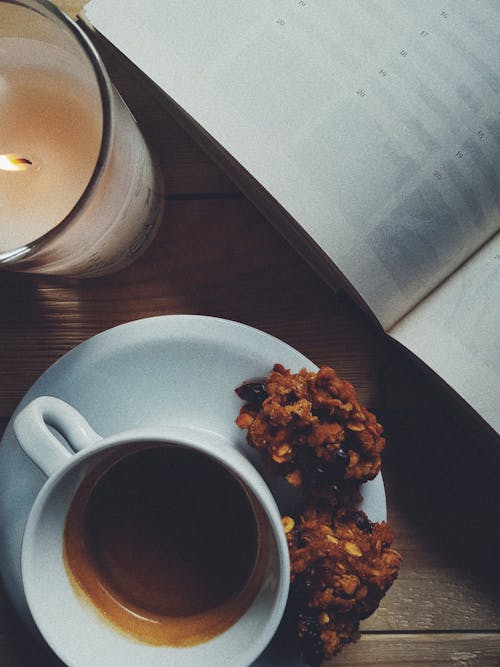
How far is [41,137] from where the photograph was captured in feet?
1.80

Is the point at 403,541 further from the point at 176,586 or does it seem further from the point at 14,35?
the point at 14,35

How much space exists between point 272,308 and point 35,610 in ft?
1.15

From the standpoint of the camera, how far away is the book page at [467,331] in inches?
23.1

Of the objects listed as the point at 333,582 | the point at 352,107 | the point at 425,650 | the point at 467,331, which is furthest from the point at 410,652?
the point at 352,107

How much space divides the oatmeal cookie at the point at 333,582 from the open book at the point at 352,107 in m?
0.17

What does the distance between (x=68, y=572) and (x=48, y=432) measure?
140 millimetres

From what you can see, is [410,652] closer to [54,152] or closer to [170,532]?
[170,532]

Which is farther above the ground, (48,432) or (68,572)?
(48,432)

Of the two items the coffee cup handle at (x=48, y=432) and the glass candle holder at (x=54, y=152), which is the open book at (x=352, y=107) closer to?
the glass candle holder at (x=54, y=152)

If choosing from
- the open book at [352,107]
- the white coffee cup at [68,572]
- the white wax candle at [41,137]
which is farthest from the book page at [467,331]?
the white wax candle at [41,137]

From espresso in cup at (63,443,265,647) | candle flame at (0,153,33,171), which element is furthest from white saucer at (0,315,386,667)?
candle flame at (0,153,33,171)

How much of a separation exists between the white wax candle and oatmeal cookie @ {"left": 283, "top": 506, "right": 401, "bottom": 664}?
1.15ft

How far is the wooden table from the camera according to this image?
0.65 metres

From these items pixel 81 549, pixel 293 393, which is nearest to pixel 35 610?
pixel 81 549
